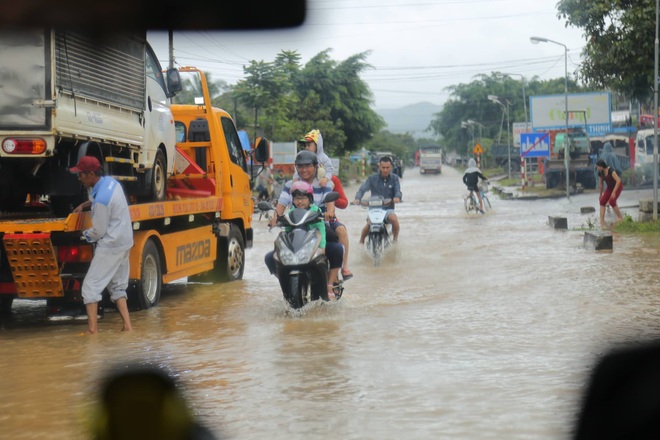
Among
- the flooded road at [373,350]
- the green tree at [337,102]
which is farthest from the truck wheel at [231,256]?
the green tree at [337,102]

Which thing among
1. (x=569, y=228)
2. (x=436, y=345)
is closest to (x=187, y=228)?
(x=436, y=345)

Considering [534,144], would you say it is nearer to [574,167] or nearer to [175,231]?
[574,167]

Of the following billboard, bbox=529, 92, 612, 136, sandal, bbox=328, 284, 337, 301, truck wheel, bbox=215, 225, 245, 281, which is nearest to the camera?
sandal, bbox=328, 284, 337, 301

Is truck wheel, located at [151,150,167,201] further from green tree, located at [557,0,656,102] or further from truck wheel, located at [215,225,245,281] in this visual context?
green tree, located at [557,0,656,102]

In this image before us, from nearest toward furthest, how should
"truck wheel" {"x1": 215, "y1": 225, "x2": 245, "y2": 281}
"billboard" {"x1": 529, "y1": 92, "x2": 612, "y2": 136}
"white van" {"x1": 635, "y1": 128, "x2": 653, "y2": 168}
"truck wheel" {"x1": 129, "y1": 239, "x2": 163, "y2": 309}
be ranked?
"truck wheel" {"x1": 129, "y1": 239, "x2": 163, "y2": 309}, "truck wheel" {"x1": 215, "y1": 225, "x2": 245, "y2": 281}, "white van" {"x1": 635, "y1": 128, "x2": 653, "y2": 168}, "billboard" {"x1": 529, "y1": 92, "x2": 612, "y2": 136}

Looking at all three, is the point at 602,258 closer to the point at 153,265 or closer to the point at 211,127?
the point at 211,127

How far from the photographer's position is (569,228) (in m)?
20.8

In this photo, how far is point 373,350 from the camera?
753cm

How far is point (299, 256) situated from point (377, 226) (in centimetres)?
509

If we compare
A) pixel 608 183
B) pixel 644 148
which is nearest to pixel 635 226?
pixel 608 183

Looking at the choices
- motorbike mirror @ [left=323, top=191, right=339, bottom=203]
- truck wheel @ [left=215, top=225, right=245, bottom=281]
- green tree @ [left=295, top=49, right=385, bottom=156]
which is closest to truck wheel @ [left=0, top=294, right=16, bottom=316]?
truck wheel @ [left=215, top=225, right=245, bottom=281]

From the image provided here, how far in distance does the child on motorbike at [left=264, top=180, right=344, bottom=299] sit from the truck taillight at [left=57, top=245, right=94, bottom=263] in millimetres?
1721

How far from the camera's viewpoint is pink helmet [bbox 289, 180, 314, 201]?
30.3 ft

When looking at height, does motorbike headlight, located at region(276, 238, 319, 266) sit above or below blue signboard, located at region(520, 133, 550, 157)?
below
